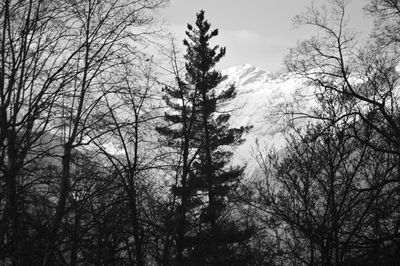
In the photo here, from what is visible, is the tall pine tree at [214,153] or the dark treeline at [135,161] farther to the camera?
the tall pine tree at [214,153]

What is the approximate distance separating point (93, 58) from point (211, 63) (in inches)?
562

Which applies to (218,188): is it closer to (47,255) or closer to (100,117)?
(100,117)

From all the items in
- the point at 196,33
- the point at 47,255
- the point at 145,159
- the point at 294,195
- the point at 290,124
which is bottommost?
the point at 47,255

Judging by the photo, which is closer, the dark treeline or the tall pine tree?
the dark treeline

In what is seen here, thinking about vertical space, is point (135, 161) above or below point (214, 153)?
below

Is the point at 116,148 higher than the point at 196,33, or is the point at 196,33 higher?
the point at 196,33

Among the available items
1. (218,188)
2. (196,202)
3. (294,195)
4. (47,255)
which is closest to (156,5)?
(47,255)

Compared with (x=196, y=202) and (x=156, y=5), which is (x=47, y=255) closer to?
(x=156, y=5)

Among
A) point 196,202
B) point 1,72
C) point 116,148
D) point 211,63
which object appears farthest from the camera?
point 211,63

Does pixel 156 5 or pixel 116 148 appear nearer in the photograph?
pixel 156 5

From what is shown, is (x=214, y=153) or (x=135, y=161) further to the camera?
(x=214, y=153)

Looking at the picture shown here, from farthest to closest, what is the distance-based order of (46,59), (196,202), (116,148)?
(196,202) < (116,148) < (46,59)

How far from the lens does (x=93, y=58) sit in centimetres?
498

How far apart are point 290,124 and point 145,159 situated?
400cm
